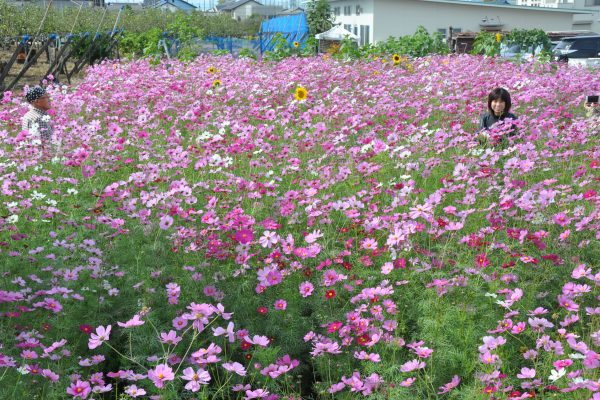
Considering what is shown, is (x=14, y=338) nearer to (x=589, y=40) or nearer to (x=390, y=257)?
(x=390, y=257)

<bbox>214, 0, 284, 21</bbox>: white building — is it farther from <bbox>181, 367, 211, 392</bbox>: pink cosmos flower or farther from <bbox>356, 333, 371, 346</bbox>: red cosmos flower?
<bbox>181, 367, 211, 392</bbox>: pink cosmos flower

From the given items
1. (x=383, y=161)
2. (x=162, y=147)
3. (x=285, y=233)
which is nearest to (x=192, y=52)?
(x=162, y=147)

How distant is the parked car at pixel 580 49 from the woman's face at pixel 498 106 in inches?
481

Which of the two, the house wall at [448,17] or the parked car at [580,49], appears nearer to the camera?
the parked car at [580,49]

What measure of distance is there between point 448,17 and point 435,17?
1.05m

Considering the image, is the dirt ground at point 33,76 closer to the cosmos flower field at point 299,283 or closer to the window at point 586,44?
the cosmos flower field at point 299,283

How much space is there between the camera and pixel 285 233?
388 centimetres

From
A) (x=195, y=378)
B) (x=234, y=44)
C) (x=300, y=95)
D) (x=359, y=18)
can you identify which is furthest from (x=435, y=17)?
(x=195, y=378)

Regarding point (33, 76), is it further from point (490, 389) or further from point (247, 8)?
point (247, 8)

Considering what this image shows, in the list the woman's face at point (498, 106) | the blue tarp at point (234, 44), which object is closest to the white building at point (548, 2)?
the blue tarp at point (234, 44)

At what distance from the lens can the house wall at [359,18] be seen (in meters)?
35.6

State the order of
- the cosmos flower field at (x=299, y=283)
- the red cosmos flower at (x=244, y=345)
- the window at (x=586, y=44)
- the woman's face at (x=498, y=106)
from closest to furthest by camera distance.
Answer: the cosmos flower field at (x=299, y=283)
the red cosmos flower at (x=244, y=345)
the woman's face at (x=498, y=106)
the window at (x=586, y=44)

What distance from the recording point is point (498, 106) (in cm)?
599

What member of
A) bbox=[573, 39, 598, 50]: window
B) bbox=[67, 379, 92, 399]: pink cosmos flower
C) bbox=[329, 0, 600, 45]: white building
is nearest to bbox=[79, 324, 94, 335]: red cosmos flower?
bbox=[67, 379, 92, 399]: pink cosmos flower
